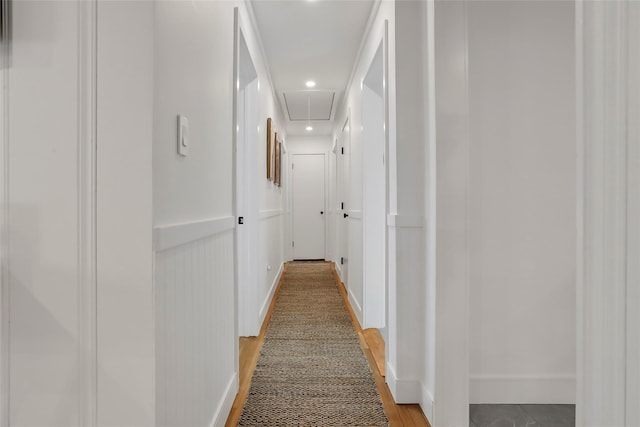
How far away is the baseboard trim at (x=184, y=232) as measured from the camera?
96 cm

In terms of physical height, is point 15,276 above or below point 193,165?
below

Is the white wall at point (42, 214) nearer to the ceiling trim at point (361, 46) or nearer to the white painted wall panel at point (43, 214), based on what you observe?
the white painted wall panel at point (43, 214)

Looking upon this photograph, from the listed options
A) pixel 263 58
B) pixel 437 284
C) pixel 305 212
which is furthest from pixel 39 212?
pixel 305 212

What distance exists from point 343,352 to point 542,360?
1.14m

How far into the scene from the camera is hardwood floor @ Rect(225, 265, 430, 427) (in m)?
1.70

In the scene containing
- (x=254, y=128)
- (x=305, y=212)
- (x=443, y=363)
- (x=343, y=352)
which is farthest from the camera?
(x=305, y=212)

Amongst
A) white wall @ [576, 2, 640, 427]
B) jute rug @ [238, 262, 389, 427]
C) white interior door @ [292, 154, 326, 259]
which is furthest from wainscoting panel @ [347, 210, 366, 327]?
white interior door @ [292, 154, 326, 259]

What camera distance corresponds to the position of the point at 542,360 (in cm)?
190

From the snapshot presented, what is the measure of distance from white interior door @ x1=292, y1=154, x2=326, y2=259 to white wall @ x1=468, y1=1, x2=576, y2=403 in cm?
525

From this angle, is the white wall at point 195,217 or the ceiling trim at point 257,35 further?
the ceiling trim at point 257,35

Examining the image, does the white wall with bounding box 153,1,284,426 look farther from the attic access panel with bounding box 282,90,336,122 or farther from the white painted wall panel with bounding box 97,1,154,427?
the attic access panel with bounding box 282,90,336,122

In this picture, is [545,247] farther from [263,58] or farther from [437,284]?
[263,58]

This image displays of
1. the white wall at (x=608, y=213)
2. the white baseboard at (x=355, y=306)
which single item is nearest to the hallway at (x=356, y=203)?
the white wall at (x=608, y=213)

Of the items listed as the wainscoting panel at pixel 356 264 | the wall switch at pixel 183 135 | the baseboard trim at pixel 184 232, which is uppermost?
the wall switch at pixel 183 135
